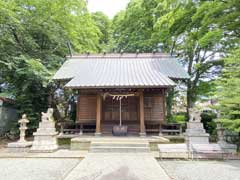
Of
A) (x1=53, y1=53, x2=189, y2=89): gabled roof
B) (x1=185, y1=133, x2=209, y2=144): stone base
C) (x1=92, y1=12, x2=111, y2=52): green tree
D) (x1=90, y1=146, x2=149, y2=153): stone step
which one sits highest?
(x1=92, y1=12, x2=111, y2=52): green tree

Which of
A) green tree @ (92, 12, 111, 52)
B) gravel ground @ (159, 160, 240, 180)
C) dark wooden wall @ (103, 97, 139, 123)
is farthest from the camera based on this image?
green tree @ (92, 12, 111, 52)

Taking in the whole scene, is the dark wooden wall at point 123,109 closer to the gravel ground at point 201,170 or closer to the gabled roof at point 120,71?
the gabled roof at point 120,71

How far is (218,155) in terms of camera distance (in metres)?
7.36

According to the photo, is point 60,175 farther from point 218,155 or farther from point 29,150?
point 218,155

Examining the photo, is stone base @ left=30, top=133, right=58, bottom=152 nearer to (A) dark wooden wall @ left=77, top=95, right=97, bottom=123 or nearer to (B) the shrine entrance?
(A) dark wooden wall @ left=77, top=95, right=97, bottom=123

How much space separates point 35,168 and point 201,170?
4947mm

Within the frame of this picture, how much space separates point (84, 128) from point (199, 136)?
651 centimetres

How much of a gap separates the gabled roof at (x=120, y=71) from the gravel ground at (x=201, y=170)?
13.2ft

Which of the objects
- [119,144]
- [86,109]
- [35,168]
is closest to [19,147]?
[35,168]

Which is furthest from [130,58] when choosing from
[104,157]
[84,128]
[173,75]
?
[104,157]

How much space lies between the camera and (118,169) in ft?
18.5


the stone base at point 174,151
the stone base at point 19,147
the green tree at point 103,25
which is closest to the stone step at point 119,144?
the stone base at point 174,151

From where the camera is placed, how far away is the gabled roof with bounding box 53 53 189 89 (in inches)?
393

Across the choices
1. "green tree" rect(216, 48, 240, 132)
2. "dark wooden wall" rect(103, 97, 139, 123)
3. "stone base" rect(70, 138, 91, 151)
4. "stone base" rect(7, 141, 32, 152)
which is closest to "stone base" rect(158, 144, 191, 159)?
"green tree" rect(216, 48, 240, 132)
